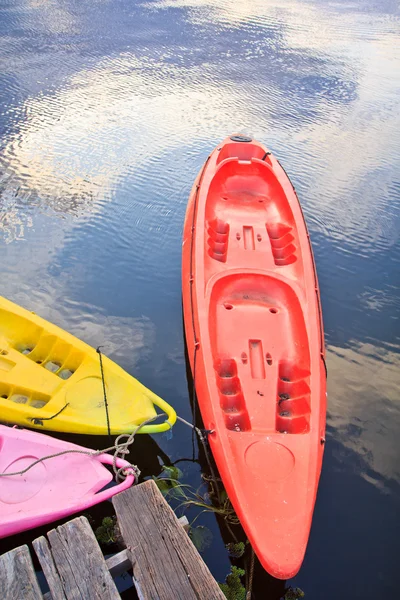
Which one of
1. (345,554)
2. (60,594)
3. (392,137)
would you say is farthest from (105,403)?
(392,137)

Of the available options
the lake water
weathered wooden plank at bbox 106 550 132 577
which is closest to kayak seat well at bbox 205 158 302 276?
the lake water

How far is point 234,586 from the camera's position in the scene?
3.19 metres

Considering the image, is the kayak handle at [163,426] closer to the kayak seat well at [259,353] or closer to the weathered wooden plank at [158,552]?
the kayak seat well at [259,353]

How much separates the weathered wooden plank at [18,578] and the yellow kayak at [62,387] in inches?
49.8

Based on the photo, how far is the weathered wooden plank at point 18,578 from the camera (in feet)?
8.31

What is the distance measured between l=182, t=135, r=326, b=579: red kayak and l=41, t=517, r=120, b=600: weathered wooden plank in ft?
3.36

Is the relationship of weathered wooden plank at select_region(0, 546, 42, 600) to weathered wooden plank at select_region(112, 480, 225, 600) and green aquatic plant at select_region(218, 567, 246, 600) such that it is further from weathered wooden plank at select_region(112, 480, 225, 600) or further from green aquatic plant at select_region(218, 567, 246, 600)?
green aquatic plant at select_region(218, 567, 246, 600)

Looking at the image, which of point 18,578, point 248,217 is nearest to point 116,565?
point 18,578

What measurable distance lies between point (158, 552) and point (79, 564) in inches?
18.9

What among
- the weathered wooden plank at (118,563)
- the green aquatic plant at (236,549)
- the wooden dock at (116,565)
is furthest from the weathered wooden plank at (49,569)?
the green aquatic plant at (236,549)

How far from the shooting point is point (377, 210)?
754cm

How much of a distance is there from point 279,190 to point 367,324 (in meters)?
2.34

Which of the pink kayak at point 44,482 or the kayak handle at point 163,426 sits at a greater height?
the kayak handle at point 163,426

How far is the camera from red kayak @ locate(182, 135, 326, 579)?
10.5 feet
